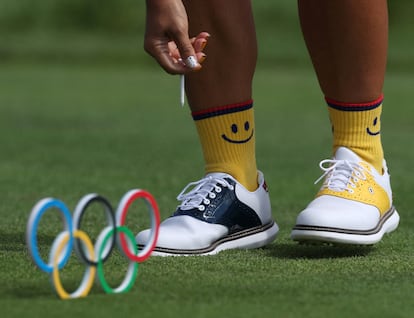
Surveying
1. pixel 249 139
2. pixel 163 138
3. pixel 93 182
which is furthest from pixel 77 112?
pixel 249 139

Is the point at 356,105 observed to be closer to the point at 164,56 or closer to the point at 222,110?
the point at 222,110

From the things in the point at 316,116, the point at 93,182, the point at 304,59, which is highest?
the point at 93,182

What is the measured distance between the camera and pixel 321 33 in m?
2.09

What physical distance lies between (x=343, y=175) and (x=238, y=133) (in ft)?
0.72

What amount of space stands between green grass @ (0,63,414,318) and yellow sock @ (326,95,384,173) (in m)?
0.19

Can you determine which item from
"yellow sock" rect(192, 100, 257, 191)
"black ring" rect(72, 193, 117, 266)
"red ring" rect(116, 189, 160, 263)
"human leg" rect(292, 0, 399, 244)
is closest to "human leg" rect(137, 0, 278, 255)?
"yellow sock" rect(192, 100, 257, 191)

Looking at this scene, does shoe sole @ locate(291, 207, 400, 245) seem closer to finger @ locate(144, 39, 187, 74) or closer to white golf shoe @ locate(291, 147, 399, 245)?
white golf shoe @ locate(291, 147, 399, 245)

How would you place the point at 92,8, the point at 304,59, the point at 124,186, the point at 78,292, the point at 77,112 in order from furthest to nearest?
the point at 92,8
the point at 304,59
the point at 77,112
the point at 124,186
the point at 78,292

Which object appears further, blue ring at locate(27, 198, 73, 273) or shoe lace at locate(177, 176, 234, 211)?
shoe lace at locate(177, 176, 234, 211)

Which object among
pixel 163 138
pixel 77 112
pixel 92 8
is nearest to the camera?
pixel 163 138

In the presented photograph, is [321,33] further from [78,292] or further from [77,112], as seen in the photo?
[77,112]

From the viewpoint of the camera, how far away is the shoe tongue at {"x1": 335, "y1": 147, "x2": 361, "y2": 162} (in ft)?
6.81

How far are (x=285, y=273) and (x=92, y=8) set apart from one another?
1002 cm

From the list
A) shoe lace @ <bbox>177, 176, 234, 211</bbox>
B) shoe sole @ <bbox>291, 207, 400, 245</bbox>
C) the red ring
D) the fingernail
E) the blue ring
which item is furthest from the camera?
shoe lace @ <bbox>177, 176, 234, 211</bbox>
